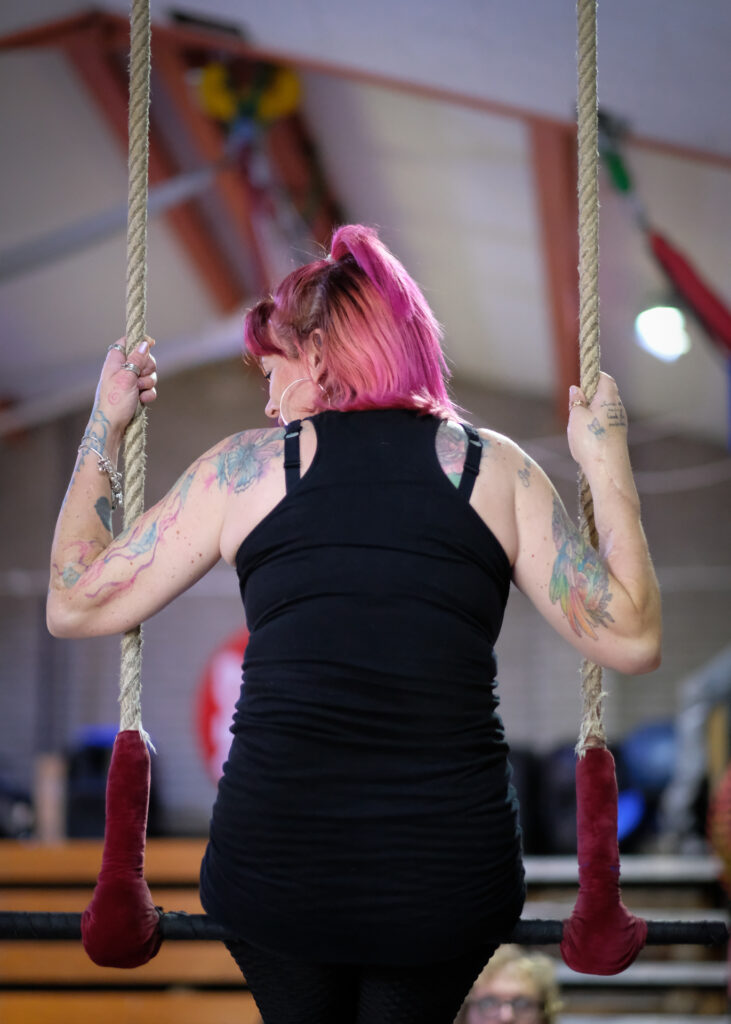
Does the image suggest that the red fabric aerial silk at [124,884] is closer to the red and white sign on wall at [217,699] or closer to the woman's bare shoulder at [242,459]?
the woman's bare shoulder at [242,459]

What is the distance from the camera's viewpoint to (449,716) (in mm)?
1020

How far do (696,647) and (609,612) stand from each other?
24.6 ft

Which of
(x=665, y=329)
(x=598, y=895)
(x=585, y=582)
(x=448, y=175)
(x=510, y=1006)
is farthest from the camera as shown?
(x=448, y=175)

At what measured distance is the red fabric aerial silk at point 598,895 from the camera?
3.97 ft

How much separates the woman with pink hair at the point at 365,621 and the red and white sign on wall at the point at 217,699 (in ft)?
22.6

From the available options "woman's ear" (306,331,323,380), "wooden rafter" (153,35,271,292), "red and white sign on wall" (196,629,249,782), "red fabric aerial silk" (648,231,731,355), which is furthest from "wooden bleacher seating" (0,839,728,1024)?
"red and white sign on wall" (196,629,249,782)

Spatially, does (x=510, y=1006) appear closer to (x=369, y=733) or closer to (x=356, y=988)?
(x=356, y=988)

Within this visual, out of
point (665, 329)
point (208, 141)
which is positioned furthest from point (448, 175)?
point (665, 329)

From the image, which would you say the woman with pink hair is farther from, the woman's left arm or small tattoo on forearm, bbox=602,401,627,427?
small tattoo on forearm, bbox=602,401,627,427

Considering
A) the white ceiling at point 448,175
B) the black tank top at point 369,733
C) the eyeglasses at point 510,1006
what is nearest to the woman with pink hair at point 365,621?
the black tank top at point 369,733

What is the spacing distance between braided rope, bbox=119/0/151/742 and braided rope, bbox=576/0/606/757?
1.80ft

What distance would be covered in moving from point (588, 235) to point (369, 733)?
2.46ft

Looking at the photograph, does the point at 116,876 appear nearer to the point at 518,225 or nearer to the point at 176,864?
the point at 176,864

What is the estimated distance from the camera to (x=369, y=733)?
3.28 ft
